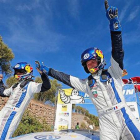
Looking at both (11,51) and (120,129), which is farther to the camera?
(11,51)

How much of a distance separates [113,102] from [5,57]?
15838 mm

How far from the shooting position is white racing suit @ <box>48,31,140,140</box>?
7.38 ft

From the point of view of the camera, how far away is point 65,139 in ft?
8.43

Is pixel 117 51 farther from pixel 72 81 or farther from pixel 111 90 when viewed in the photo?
pixel 72 81

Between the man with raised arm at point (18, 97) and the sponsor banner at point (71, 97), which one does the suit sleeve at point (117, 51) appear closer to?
the man with raised arm at point (18, 97)

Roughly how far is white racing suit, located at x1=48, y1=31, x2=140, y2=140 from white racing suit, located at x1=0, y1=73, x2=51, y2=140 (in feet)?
4.10

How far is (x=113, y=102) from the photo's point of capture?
7.88 feet

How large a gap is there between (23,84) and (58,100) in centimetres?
689

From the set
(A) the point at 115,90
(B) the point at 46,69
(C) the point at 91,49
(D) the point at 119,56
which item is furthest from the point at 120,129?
(B) the point at 46,69

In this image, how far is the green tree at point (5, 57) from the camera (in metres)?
16.1

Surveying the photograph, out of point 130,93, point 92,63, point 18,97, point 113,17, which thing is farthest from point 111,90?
point 130,93

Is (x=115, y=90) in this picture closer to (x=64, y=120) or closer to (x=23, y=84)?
(x=23, y=84)

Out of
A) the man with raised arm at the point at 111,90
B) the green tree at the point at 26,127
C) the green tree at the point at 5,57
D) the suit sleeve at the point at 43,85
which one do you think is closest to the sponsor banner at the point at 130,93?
the suit sleeve at the point at 43,85

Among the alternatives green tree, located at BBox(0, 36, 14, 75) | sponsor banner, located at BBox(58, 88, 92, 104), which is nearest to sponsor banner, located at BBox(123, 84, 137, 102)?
sponsor banner, located at BBox(58, 88, 92, 104)
